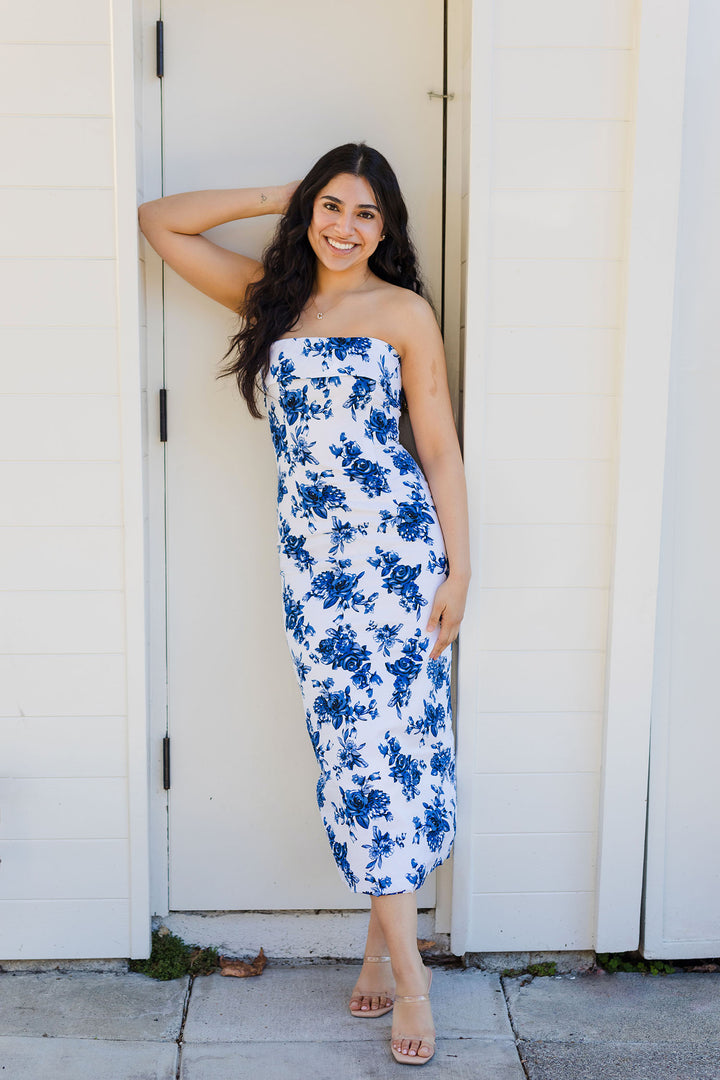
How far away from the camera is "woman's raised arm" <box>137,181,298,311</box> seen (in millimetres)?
2377

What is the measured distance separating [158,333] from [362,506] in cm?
77

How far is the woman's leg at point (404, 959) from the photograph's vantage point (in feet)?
7.60

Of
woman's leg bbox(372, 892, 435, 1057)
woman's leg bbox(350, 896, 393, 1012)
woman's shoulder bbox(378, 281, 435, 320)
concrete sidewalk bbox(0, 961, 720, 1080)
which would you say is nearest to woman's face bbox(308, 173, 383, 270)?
woman's shoulder bbox(378, 281, 435, 320)

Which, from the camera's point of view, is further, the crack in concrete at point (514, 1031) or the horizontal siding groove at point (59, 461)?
the horizontal siding groove at point (59, 461)

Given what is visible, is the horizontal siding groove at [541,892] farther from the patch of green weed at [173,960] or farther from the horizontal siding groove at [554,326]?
the horizontal siding groove at [554,326]

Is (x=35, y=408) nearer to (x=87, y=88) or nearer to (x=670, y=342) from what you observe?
(x=87, y=88)

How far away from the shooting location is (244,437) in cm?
262

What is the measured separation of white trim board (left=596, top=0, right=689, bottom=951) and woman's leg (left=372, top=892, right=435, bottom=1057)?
592 mm

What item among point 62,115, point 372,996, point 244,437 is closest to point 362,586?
point 244,437

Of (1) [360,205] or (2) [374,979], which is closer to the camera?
(1) [360,205]

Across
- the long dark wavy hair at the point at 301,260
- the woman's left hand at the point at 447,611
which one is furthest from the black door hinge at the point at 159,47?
the woman's left hand at the point at 447,611

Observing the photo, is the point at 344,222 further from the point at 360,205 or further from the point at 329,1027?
the point at 329,1027

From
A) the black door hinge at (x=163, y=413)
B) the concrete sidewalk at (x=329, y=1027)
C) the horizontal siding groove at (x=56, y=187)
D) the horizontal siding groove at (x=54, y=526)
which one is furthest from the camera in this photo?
the black door hinge at (x=163, y=413)

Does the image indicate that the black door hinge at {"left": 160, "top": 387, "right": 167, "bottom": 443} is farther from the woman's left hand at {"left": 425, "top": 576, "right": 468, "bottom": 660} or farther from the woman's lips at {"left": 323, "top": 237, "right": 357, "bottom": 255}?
the woman's left hand at {"left": 425, "top": 576, "right": 468, "bottom": 660}
